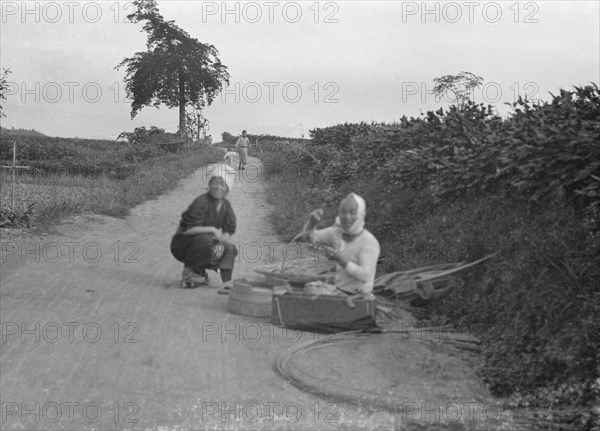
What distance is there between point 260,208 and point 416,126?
516cm

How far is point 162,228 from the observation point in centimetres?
1614

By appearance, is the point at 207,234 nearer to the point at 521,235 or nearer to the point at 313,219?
the point at 313,219

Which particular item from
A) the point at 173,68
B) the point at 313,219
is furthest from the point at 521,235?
the point at 173,68

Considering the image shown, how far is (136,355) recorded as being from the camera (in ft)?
24.1

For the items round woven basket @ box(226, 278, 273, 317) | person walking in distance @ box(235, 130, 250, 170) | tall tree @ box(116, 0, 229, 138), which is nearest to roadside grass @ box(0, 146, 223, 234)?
person walking in distance @ box(235, 130, 250, 170)

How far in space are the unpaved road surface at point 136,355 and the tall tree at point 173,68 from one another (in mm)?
37729

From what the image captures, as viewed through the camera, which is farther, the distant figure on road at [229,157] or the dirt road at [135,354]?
the distant figure on road at [229,157]

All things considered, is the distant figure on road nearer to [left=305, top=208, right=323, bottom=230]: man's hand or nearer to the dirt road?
the dirt road

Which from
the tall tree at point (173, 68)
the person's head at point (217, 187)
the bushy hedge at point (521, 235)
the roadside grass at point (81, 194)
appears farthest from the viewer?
the tall tree at point (173, 68)

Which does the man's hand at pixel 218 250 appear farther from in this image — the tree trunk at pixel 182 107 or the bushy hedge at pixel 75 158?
the tree trunk at pixel 182 107

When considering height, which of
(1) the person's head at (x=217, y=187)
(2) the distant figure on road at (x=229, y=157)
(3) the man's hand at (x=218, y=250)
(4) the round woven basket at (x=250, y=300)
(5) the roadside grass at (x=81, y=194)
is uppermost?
(2) the distant figure on road at (x=229, y=157)

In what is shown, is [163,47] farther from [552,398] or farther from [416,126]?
[552,398]

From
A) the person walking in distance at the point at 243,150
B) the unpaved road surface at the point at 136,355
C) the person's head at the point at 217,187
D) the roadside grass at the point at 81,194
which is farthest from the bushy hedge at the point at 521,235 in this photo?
the person walking in distance at the point at 243,150

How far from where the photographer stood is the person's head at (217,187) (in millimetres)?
9891
